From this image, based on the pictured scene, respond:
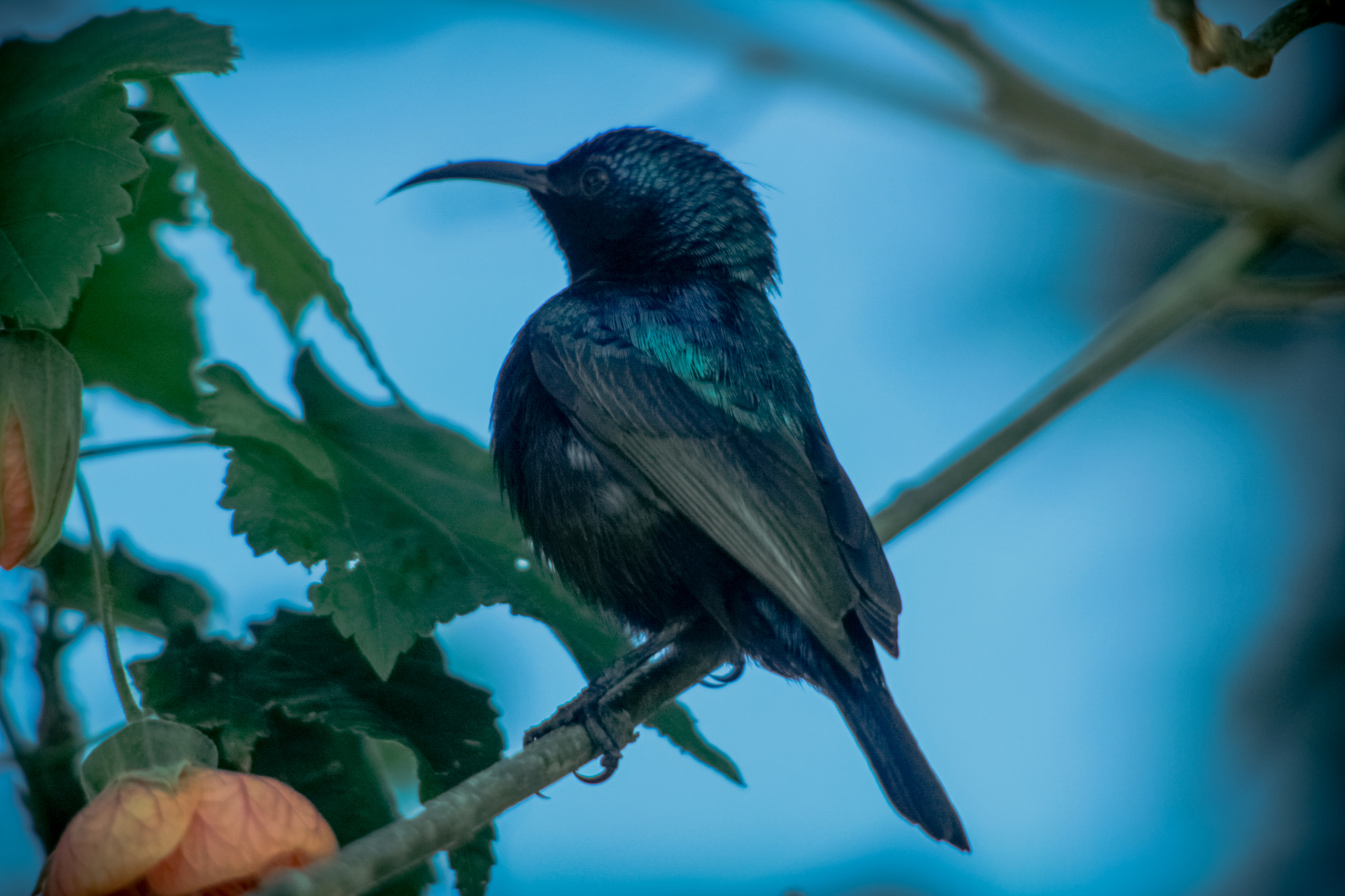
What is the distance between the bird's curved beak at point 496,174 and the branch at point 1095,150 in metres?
0.96

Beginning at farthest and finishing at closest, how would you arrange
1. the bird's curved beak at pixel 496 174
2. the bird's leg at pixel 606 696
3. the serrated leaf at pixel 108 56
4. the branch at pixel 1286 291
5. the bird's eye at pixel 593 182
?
the bird's eye at pixel 593 182, the bird's curved beak at pixel 496 174, the branch at pixel 1286 291, the bird's leg at pixel 606 696, the serrated leaf at pixel 108 56

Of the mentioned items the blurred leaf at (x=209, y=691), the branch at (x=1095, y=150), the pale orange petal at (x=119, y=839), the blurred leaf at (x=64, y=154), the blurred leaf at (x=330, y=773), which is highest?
the branch at (x=1095, y=150)

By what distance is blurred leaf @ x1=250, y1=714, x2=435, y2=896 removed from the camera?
51.1 inches

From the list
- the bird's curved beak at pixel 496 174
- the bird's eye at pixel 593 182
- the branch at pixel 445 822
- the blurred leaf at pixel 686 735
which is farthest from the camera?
the bird's eye at pixel 593 182

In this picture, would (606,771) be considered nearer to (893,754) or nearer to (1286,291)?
(893,754)

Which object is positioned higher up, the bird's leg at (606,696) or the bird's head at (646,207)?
the bird's head at (646,207)

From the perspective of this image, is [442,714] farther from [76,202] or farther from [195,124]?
[195,124]

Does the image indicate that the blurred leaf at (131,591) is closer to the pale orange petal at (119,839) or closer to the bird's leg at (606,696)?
the pale orange petal at (119,839)

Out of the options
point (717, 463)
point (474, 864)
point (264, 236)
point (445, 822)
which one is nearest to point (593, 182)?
point (264, 236)

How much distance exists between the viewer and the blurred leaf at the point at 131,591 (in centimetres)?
141

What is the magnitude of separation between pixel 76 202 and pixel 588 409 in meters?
0.78

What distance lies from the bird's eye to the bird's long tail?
113cm

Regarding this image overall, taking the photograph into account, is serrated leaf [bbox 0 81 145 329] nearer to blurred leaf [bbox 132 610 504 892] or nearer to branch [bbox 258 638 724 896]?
blurred leaf [bbox 132 610 504 892]

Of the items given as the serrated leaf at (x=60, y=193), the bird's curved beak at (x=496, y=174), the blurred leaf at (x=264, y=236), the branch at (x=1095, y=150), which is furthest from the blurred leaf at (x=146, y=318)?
the branch at (x=1095, y=150)
